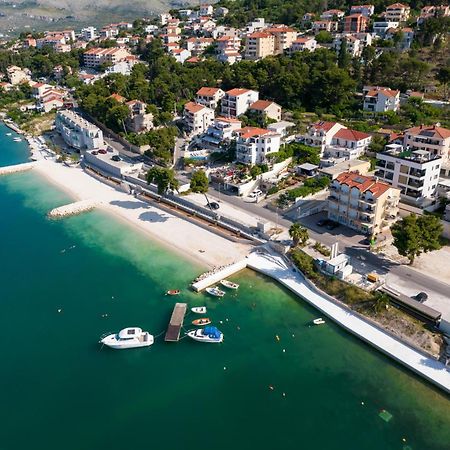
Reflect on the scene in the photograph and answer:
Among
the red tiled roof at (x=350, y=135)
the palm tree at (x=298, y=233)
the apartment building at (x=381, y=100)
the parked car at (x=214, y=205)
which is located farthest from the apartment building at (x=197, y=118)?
the palm tree at (x=298, y=233)

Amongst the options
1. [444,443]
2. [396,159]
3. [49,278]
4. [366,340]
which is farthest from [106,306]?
[396,159]

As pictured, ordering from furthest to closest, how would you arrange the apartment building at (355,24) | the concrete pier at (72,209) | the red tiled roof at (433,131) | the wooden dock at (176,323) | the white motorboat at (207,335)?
the apartment building at (355,24) < the concrete pier at (72,209) < the red tiled roof at (433,131) < the wooden dock at (176,323) < the white motorboat at (207,335)

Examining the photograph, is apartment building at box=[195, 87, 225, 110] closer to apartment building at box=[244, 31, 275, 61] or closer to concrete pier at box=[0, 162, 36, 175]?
apartment building at box=[244, 31, 275, 61]

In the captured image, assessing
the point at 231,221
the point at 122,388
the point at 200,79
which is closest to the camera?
the point at 122,388

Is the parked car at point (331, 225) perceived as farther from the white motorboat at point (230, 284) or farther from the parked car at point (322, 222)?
the white motorboat at point (230, 284)

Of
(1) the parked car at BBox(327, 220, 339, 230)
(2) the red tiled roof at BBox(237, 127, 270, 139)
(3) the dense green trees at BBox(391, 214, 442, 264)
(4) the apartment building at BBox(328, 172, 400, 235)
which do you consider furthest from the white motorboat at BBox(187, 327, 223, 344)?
(2) the red tiled roof at BBox(237, 127, 270, 139)

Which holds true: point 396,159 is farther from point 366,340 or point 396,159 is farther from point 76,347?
point 76,347

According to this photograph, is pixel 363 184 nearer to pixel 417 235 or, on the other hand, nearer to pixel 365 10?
pixel 417 235
